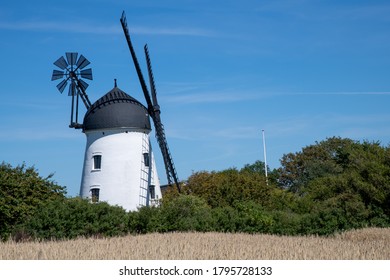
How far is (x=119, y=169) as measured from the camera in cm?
3475

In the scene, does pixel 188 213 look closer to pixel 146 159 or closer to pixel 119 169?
pixel 119 169

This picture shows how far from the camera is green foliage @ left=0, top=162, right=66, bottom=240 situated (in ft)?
74.4

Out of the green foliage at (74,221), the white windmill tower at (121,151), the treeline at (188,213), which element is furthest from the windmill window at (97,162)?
the green foliage at (74,221)

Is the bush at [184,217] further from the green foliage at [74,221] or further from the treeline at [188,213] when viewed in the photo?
the green foliage at [74,221]

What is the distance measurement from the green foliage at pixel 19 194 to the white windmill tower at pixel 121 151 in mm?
9267

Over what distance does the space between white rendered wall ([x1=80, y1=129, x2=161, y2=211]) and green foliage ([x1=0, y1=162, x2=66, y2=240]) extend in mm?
9355

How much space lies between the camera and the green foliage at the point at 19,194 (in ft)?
74.4

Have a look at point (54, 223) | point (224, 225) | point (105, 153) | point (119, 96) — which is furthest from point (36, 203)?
point (119, 96)

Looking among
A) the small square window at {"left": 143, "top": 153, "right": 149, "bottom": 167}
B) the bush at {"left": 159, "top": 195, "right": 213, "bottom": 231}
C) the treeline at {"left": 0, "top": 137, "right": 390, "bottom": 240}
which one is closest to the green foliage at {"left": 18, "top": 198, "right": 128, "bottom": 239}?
the treeline at {"left": 0, "top": 137, "right": 390, "bottom": 240}

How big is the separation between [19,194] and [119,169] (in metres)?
11.6

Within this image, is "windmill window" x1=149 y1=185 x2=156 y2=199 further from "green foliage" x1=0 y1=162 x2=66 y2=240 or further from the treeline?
"green foliage" x1=0 y1=162 x2=66 y2=240
